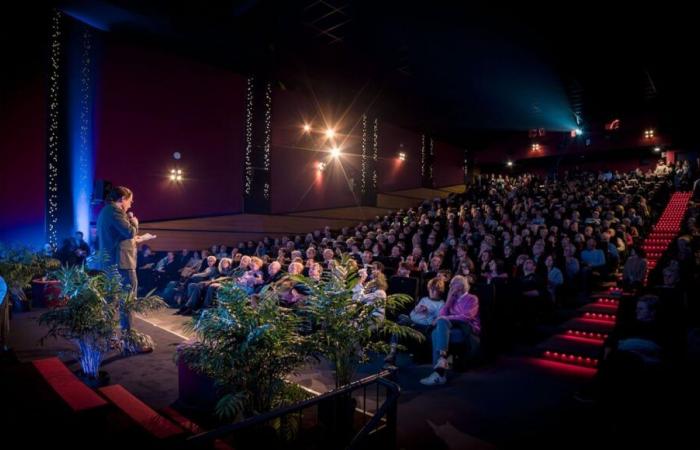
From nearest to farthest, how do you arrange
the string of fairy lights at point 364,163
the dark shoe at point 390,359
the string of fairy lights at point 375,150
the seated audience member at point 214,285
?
the dark shoe at point 390,359, the seated audience member at point 214,285, the string of fairy lights at point 364,163, the string of fairy lights at point 375,150

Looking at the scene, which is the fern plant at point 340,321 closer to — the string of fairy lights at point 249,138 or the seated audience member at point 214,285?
the seated audience member at point 214,285

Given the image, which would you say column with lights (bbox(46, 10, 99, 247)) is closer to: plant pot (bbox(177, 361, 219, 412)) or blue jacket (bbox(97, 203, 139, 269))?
blue jacket (bbox(97, 203, 139, 269))

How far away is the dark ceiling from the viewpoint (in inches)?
297

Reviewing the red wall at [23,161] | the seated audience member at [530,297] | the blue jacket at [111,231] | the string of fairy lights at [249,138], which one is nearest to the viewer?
the blue jacket at [111,231]

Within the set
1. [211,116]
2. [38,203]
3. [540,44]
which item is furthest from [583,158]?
[38,203]

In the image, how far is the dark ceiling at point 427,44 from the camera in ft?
24.8

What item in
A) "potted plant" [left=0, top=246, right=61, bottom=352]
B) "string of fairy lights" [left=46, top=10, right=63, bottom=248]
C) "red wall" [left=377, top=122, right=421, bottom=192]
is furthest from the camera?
"red wall" [left=377, top=122, right=421, bottom=192]

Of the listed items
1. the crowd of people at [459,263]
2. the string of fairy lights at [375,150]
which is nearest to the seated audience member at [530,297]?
the crowd of people at [459,263]

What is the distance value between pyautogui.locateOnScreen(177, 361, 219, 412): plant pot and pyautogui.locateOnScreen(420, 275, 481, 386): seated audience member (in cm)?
185

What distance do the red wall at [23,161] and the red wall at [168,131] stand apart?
0.95 meters

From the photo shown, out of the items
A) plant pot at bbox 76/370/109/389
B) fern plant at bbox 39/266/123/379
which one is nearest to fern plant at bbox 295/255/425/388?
fern plant at bbox 39/266/123/379

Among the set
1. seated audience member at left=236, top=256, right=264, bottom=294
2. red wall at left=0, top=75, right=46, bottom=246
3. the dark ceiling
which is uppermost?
the dark ceiling

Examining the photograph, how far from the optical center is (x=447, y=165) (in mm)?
19969

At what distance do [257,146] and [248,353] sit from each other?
367 inches
